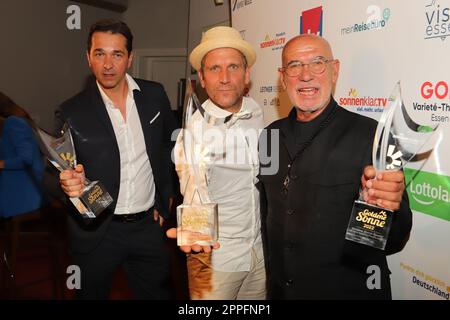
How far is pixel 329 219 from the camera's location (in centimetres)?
139

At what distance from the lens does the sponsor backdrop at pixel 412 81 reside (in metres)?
1.41

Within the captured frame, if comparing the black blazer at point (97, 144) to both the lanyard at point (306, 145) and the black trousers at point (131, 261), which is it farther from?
the lanyard at point (306, 145)

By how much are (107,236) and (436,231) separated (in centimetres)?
151

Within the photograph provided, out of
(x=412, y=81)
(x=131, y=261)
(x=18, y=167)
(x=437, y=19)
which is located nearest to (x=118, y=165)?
(x=131, y=261)

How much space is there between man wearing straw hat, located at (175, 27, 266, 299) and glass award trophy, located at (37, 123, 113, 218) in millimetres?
350

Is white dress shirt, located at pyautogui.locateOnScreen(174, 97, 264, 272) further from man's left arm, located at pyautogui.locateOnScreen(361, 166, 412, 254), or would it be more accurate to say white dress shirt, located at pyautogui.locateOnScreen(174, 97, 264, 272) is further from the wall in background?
the wall in background

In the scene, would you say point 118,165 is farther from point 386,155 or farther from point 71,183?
point 386,155

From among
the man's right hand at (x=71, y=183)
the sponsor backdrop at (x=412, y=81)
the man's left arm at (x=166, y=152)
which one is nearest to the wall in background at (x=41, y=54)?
the man's left arm at (x=166, y=152)

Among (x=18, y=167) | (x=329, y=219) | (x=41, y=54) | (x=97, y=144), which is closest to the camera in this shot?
(x=329, y=219)

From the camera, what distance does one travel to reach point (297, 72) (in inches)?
59.3

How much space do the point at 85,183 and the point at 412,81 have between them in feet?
4.57

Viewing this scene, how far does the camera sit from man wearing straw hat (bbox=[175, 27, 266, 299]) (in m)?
1.66

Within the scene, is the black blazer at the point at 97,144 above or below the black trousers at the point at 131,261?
above

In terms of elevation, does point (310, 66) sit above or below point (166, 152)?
above
